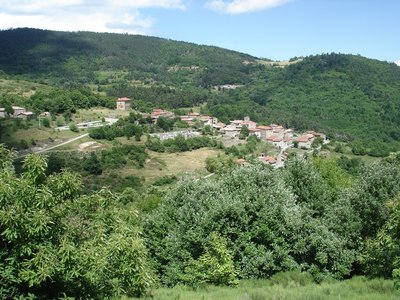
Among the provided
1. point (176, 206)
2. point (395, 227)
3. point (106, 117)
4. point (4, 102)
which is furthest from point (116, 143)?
point (395, 227)

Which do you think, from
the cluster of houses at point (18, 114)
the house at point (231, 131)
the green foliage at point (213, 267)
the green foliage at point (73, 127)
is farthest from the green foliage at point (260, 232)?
the house at point (231, 131)

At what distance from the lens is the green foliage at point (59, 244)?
752 cm

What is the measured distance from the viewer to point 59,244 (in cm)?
811

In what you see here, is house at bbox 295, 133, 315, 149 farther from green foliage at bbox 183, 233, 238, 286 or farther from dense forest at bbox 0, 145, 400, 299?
green foliage at bbox 183, 233, 238, 286

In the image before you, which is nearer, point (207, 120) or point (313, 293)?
point (313, 293)

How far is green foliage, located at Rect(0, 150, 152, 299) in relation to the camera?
24.7 ft

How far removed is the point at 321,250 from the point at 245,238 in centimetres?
283

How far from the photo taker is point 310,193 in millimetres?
20109

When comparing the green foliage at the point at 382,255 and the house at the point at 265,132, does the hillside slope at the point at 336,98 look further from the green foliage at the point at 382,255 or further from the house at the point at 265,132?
the green foliage at the point at 382,255

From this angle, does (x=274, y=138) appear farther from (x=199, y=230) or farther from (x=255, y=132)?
(x=199, y=230)

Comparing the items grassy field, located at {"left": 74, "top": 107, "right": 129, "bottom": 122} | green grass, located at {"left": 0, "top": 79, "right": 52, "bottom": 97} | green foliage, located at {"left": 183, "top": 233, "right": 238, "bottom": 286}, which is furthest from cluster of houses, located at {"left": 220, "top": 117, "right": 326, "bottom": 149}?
green foliage, located at {"left": 183, "top": 233, "right": 238, "bottom": 286}

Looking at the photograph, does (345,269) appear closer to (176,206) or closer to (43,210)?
(176,206)


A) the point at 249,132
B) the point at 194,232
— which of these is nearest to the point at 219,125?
the point at 249,132

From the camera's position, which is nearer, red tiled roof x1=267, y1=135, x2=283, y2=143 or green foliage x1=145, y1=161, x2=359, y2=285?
green foliage x1=145, y1=161, x2=359, y2=285
